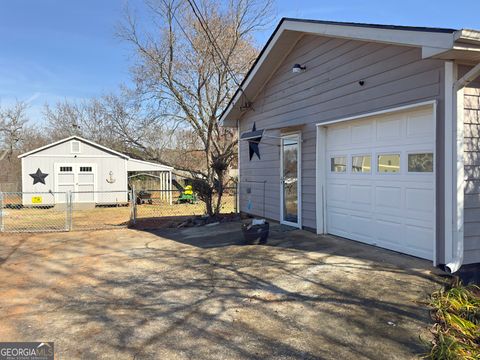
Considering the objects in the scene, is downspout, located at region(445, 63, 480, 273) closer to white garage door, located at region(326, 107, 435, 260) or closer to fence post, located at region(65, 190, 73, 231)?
white garage door, located at region(326, 107, 435, 260)

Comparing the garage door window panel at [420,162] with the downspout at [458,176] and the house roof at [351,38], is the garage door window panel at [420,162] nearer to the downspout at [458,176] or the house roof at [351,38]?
the downspout at [458,176]

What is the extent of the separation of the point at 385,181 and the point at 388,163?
30 cm

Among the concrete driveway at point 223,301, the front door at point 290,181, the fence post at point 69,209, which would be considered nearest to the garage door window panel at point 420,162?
the concrete driveway at point 223,301

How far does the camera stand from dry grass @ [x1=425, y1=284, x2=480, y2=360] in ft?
10.1

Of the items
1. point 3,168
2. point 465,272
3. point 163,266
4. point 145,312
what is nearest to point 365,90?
point 465,272

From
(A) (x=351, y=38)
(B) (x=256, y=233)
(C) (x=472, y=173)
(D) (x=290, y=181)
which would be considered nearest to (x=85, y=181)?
(D) (x=290, y=181)

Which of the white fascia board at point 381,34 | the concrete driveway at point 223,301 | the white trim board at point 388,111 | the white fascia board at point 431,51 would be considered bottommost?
the concrete driveway at point 223,301

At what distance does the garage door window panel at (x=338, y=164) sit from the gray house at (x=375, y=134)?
0.11ft

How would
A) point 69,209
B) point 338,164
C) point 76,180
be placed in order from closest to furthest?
1. point 338,164
2. point 69,209
3. point 76,180

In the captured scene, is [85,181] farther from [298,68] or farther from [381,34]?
[381,34]

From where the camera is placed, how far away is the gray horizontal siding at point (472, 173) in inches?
189

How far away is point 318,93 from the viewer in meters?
7.84

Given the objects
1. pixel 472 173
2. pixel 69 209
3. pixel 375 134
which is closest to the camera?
pixel 472 173

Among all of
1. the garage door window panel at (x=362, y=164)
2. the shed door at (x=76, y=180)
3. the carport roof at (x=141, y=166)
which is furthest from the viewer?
the carport roof at (x=141, y=166)
